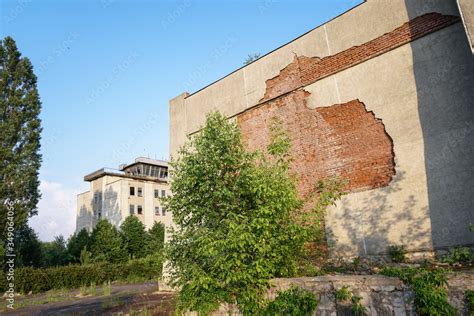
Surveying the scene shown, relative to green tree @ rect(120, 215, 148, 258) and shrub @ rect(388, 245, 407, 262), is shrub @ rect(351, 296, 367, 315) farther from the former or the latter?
green tree @ rect(120, 215, 148, 258)

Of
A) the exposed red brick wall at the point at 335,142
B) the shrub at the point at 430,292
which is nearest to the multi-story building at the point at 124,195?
the exposed red brick wall at the point at 335,142

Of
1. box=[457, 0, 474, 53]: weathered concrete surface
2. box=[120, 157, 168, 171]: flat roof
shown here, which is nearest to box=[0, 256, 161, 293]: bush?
box=[457, 0, 474, 53]: weathered concrete surface

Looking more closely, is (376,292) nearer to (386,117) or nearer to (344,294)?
(344,294)

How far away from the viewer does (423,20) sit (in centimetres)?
776

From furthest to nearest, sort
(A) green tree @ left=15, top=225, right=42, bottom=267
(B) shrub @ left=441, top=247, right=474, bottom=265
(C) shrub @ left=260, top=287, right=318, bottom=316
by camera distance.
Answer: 1. (A) green tree @ left=15, top=225, right=42, bottom=267
2. (B) shrub @ left=441, top=247, right=474, bottom=265
3. (C) shrub @ left=260, top=287, right=318, bottom=316

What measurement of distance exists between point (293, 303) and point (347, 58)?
24.1ft

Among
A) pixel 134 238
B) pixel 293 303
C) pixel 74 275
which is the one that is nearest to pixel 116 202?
pixel 134 238

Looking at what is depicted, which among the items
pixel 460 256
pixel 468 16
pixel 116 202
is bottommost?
pixel 460 256

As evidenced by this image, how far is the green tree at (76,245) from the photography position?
86.8ft

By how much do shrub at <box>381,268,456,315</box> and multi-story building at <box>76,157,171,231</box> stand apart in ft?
113

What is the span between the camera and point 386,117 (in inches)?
315

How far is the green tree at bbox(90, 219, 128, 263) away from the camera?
88.3 feet

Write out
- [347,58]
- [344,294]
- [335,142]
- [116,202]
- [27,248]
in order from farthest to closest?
[116,202]
[27,248]
[347,58]
[335,142]
[344,294]

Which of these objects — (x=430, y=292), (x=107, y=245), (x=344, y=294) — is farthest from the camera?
(x=107, y=245)
